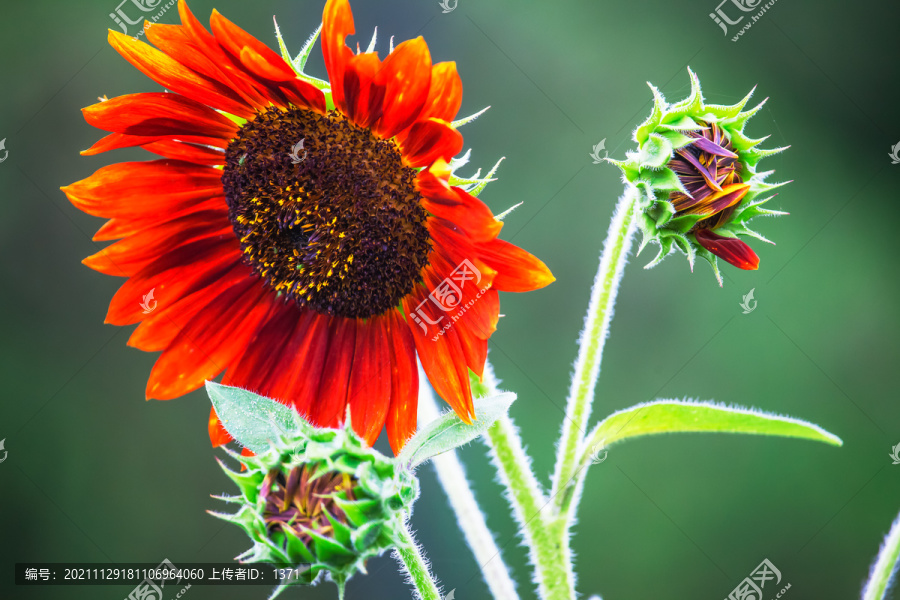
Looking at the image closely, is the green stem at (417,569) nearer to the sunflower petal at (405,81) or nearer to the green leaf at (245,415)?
the green leaf at (245,415)

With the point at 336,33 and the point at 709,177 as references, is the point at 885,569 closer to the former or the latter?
the point at 709,177

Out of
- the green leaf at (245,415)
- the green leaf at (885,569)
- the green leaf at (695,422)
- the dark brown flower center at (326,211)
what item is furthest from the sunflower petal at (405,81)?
the green leaf at (885,569)

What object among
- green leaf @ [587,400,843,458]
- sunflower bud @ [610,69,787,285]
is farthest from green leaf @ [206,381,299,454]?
sunflower bud @ [610,69,787,285]

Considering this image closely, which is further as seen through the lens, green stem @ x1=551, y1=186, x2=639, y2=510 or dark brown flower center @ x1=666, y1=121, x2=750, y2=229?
green stem @ x1=551, y1=186, x2=639, y2=510

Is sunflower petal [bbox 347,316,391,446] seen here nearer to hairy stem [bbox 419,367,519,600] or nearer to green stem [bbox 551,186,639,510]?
Result: hairy stem [bbox 419,367,519,600]

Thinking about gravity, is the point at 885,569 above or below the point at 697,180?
below

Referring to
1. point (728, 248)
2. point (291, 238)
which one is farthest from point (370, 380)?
point (728, 248)
